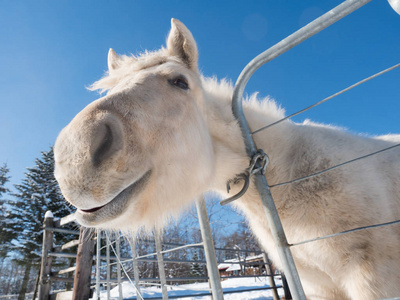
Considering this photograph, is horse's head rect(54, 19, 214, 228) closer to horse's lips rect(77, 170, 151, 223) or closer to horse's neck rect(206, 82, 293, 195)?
horse's lips rect(77, 170, 151, 223)

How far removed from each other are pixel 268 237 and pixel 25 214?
24.7 meters

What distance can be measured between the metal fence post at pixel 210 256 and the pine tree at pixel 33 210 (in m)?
16.8

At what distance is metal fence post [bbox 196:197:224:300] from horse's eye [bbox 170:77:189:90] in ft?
3.82

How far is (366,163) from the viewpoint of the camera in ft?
5.77

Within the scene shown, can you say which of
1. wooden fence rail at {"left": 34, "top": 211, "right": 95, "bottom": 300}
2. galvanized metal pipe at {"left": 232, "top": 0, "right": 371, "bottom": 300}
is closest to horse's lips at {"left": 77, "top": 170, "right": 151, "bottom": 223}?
galvanized metal pipe at {"left": 232, "top": 0, "right": 371, "bottom": 300}

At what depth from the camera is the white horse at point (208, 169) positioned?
1.26 metres

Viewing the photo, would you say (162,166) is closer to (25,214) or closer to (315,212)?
(315,212)

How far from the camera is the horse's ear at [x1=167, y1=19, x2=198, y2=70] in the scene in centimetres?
212

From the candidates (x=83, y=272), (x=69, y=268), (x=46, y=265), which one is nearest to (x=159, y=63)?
(x=83, y=272)

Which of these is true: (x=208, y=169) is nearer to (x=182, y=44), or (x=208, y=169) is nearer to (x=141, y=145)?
(x=141, y=145)

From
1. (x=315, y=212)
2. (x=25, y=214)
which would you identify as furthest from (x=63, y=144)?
(x=25, y=214)

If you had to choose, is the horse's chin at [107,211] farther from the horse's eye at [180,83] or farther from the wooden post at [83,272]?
the wooden post at [83,272]

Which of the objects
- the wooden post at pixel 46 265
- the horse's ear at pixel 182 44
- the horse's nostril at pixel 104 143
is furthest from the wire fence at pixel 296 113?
the wooden post at pixel 46 265

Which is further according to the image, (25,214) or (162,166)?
(25,214)
